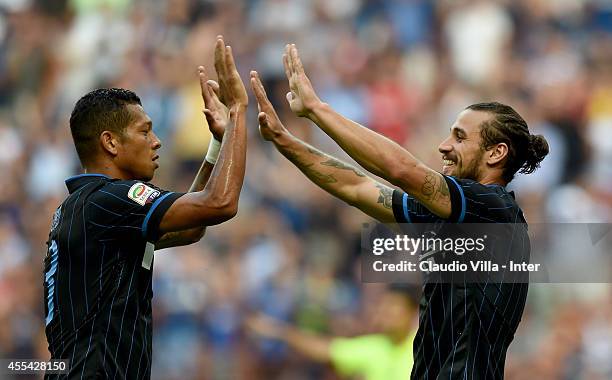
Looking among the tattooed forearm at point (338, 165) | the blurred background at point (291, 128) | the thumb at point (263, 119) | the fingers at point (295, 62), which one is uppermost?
the blurred background at point (291, 128)

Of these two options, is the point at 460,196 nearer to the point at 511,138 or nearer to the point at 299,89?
the point at 511,138

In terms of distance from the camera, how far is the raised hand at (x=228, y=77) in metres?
4.95

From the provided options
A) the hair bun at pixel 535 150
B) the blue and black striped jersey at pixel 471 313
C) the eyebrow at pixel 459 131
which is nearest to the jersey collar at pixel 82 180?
the blue and black striped jersey at pixel 471 313

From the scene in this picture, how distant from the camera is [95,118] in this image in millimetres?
4957

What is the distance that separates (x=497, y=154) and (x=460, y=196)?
0.48 metres

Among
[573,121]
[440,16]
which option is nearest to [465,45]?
[440,16]

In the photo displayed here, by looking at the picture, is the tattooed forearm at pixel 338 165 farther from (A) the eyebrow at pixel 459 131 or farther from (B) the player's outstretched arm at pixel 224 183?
(B) the player's outstretched arm at pixel 224 183

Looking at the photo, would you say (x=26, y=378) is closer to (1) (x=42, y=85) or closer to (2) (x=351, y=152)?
(1) (x=42, y=85)

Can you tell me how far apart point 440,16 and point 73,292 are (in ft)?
24.7

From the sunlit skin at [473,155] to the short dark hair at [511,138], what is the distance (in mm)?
30

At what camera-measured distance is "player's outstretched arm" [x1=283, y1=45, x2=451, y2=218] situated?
4938 mm

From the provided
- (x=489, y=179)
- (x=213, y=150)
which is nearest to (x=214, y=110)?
(x=213, y=150)

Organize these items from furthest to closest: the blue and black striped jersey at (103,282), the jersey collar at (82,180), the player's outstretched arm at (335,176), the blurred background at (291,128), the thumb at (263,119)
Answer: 1. the blurred background at (291,128)
2. the player's outstretched arm at (335,176)
3. the thumb at (263,119)
4. the jersey collar at (82,180)
5. the blue and black striped jersey at (103,282)

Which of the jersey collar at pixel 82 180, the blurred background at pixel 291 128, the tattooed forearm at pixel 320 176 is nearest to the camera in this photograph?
the jersey collar at pixel 82 180
